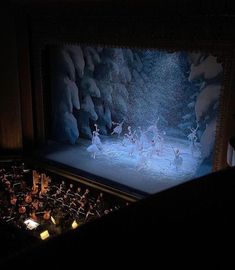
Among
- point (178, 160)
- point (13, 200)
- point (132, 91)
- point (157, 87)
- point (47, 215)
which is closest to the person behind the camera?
point (47, 215)

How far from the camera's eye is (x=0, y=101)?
7.44 metres

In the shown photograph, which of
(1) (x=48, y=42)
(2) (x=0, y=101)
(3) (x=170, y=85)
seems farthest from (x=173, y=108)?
(2) (x=0, y=101)

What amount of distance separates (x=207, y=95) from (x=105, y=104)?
7.97 ft

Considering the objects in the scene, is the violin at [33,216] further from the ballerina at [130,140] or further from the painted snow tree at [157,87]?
the painted snow tree at [157,87]

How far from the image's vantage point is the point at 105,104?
7664 mm

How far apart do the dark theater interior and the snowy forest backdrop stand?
22 millimetres

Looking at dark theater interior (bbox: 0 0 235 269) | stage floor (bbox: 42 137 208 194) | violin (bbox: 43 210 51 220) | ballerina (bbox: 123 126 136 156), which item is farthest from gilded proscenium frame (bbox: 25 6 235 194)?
violin (bbox: 43 210 51 220)

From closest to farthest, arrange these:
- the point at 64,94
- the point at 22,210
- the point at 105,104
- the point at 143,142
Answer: the point at 22,210
the point at 143,142
the point at 105,104
the point at 64,94

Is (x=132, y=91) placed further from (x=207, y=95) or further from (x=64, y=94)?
(x=207, y=95)

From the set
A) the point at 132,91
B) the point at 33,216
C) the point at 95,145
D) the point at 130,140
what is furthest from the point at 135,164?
the point at 33,216

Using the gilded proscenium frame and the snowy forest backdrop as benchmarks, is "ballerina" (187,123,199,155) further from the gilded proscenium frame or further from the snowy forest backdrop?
the gilded proscenium frame

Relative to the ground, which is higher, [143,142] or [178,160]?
[143,142]

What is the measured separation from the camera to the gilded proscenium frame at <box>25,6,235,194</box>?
5.15m

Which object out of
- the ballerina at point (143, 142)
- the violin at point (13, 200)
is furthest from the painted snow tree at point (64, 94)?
the violin at point (13, 200)
